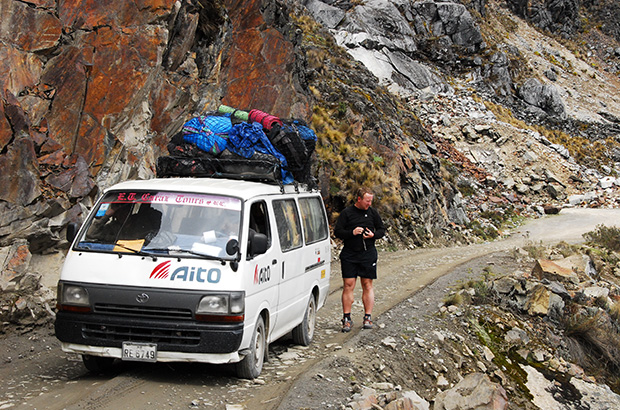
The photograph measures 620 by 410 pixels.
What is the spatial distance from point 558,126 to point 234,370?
55.8 meters

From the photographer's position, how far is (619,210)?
3797 centimetres

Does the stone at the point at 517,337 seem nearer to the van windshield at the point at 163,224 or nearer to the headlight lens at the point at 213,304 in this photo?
the van windshield at the point at 163,224

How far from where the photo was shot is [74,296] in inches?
229

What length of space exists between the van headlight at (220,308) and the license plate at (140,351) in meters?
0.52

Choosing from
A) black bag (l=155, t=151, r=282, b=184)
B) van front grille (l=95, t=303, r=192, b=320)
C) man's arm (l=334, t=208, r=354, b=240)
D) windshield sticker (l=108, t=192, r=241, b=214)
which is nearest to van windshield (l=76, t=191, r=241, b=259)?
windshield sticker (l=108, t=192, r=241, b=214)

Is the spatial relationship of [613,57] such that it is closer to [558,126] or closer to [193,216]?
[558,126]

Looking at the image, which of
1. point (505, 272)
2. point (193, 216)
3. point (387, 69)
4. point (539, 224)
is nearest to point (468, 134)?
point (387, 69)

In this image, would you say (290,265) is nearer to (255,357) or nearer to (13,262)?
(255,357)

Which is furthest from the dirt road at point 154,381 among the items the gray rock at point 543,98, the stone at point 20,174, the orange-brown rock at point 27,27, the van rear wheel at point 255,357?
the gray rock at point 543,98

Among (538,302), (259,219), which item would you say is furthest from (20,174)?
(538,302)

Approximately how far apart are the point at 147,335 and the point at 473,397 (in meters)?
3.58

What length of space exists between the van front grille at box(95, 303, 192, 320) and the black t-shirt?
3597 mm

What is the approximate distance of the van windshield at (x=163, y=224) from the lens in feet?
20.0

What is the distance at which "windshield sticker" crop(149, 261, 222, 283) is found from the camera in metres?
5.76
